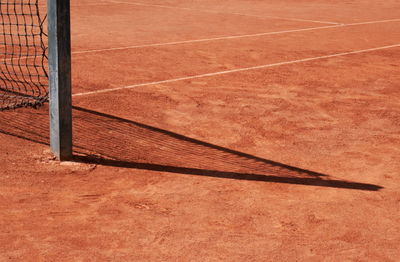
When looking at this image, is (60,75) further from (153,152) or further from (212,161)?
(212,161)

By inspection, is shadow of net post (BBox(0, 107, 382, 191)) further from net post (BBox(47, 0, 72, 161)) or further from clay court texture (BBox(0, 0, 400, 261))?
net post (BBox(47, 0, 72, 161))

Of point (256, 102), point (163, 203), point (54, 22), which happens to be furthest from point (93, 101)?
point (163, 203)

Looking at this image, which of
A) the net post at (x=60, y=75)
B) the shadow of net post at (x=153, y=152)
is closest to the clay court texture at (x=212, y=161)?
the shadow of net post at (x=153, y=152)

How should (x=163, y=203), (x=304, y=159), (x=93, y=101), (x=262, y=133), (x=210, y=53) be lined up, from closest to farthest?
(x=163, y=203) < (x=304, y=159) < (x=262, y=133) < (x=93, y=101) < (x=210, y=53)

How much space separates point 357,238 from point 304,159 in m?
2.13

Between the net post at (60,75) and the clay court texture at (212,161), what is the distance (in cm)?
25

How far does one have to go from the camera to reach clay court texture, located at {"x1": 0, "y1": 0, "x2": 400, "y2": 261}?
5.64 metres

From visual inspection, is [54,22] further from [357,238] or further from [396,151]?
[396,151]

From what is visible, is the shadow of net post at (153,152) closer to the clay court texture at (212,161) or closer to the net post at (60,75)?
the clay court texture at (212,161)

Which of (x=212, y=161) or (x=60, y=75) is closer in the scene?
(x=60, y=75)

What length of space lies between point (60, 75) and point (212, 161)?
1.87 metres

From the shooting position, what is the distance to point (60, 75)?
716 centimetres

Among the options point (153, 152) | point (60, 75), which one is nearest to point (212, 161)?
point (153, 152)

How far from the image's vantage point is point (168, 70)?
12.5m
